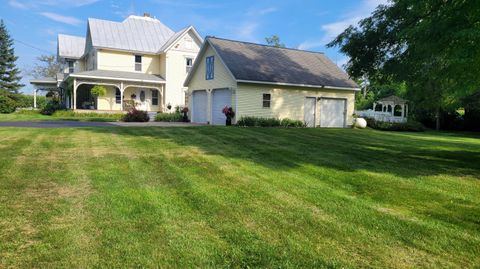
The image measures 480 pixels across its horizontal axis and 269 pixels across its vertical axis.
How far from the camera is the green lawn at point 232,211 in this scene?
12.1 feet

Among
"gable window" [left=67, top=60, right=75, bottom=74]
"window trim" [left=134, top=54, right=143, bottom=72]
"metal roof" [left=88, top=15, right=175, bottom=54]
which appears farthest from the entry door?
"gable window" [left=67, top=60, right=75, bottom=74]

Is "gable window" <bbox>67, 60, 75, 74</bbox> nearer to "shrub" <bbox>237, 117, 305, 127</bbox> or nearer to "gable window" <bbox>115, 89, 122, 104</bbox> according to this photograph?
"gable window" <bbox>115, 89, 122, 104</bbox>

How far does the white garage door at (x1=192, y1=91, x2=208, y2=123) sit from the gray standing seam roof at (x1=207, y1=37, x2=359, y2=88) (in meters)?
3.63

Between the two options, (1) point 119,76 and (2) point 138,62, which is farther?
(2) point 138,62

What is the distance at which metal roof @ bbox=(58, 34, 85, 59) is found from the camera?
39812 millimetres

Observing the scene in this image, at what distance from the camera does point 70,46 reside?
41.0m

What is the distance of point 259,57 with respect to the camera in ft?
78.8

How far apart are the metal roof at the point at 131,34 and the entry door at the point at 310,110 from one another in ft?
53.3

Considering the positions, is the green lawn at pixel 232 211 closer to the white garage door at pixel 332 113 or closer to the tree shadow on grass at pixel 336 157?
the tree shadow on grass at pixel 336 157

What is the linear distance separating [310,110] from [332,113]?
1.87 meters

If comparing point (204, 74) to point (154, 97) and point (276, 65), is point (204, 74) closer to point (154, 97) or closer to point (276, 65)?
point (276, 65)

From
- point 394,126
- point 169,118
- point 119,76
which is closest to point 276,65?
point 169,118

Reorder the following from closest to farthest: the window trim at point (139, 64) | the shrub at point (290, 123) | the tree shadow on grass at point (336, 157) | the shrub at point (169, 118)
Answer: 1. the tree shadow on grass at point (336, 157)
2. the shrub at point (290, 123)
3. the shrub at point (169, 118)
4. the window trim at point (139, 64)

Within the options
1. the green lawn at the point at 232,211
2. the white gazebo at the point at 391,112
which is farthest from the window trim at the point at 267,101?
the green lawn at the point at 232,211
